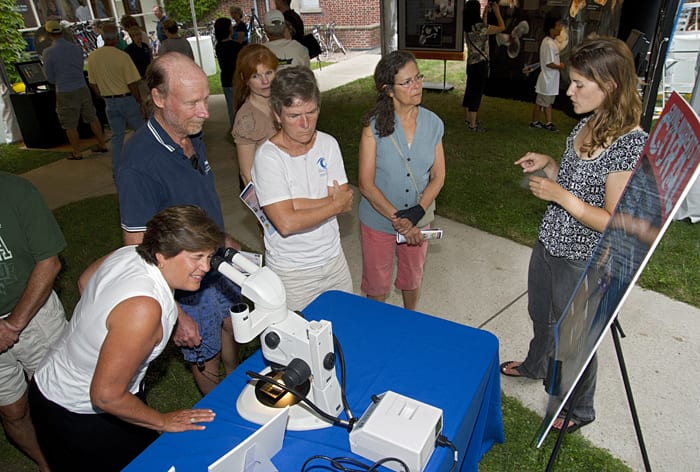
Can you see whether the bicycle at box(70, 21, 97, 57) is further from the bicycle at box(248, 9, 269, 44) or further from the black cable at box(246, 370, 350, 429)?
the black cable at box(246, 370, 350, 429)

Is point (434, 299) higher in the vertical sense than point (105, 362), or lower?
lower

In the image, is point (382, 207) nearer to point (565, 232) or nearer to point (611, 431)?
point (565, 232)

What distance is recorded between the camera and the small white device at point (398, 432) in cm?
140

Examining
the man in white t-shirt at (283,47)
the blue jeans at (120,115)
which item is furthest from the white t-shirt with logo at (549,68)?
the blue jeans at (120,115)

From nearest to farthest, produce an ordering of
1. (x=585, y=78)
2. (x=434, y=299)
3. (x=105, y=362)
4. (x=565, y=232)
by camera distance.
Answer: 1. (x=105, y=362)
2. (x=585, y=78)
3. (x=565, y=232)
4. (x=434, y=299)

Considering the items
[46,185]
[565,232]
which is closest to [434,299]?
[565,232]

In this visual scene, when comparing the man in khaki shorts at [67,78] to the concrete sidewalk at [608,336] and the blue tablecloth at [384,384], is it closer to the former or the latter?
the concrete sidewalk at [608,336]

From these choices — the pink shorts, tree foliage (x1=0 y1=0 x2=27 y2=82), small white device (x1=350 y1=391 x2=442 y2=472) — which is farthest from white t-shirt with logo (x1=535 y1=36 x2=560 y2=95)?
tree foliage (x1=0 y1=0 x2=27 y2=82)

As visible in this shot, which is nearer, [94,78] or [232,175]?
[94,78]

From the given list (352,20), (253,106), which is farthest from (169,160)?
(352,20)

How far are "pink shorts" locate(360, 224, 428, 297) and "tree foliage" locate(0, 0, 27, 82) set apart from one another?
34.3 feet

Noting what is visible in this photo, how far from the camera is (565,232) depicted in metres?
2.25

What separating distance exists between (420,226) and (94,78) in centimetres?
507

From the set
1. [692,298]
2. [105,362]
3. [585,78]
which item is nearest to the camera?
[105,362]
